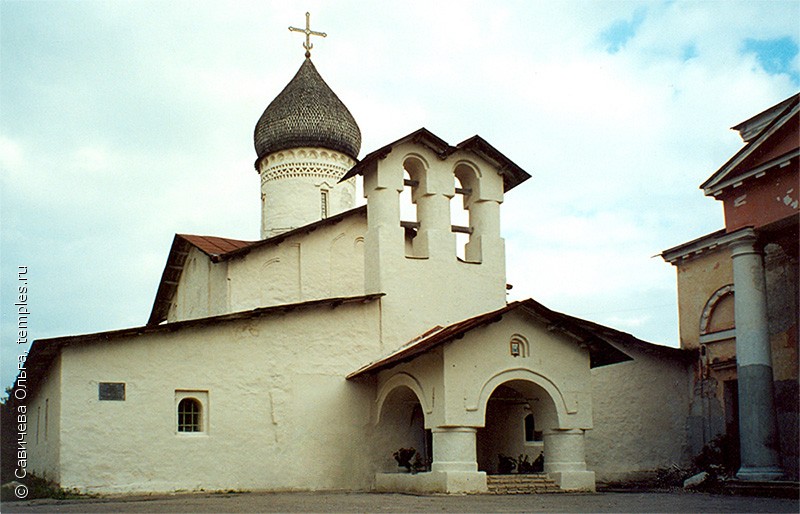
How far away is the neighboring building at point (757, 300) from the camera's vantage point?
16.8 metres

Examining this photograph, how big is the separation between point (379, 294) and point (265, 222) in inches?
351

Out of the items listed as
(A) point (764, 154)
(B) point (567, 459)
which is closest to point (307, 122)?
(B) point (567, 459)

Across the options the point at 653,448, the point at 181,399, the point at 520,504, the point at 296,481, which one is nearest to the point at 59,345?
the point at 181,399

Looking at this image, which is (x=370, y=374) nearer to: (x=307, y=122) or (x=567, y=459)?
(x=567, y=459)

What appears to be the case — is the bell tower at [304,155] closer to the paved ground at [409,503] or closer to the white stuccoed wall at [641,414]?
the white stuccoed wall at [641,414]

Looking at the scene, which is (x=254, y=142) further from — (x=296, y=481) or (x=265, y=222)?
(x=296, y=481)

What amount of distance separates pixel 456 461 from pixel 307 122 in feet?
44.1

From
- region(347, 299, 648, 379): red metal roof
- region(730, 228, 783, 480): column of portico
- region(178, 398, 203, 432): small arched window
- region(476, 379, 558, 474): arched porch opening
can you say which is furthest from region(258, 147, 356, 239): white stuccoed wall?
region(730, 228, 783, 480): column of portico

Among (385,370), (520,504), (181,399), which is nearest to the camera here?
(520,504)

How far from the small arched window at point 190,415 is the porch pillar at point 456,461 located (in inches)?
185

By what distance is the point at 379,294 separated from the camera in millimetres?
20703

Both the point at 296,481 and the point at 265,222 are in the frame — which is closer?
the point at 296,481

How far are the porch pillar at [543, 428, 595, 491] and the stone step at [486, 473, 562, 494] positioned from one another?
235mm

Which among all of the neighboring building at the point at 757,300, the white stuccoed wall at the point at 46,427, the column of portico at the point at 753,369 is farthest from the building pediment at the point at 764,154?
the white stuccoed wall at the point at 46,427
